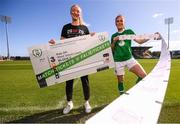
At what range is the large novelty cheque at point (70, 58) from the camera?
16.9ft

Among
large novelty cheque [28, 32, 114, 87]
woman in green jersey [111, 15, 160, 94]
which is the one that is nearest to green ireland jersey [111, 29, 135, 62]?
woman in green jersey [111, 15, 160, 94]

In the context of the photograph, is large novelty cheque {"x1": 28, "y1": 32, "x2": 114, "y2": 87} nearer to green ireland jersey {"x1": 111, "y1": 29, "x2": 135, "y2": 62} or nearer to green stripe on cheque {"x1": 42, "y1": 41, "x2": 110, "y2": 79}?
green stripe on cheque {"x1": 42, "y1": 41, "x2": 110, "y2": 79}

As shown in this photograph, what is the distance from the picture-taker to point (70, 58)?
529 cm

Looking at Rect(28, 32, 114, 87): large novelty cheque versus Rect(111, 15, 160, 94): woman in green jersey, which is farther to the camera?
Rect(111, 15, 160, 94): woman in green jersey

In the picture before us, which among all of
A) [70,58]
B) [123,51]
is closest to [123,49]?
[123,51]

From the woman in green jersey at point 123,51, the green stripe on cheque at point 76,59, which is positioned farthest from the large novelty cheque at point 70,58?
the woman in green jersey at point 123,51

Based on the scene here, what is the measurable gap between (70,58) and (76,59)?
0.12 metres

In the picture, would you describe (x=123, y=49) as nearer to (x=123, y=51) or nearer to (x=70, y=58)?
(x=123, y=51)

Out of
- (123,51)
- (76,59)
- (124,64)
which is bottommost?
(124,64)

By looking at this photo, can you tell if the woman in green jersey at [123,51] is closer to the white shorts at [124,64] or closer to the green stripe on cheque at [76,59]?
the white shorts at [124,64]

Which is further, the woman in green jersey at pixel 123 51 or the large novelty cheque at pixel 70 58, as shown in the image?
the woman in green jersey at pixel 123 51

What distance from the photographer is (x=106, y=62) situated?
542cm

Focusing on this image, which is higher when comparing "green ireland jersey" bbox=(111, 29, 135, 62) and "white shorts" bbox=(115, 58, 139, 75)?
"green ireland jersey" bbox=(111, 29, 135, 62)

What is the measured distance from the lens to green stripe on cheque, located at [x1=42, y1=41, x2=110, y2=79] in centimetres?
518
